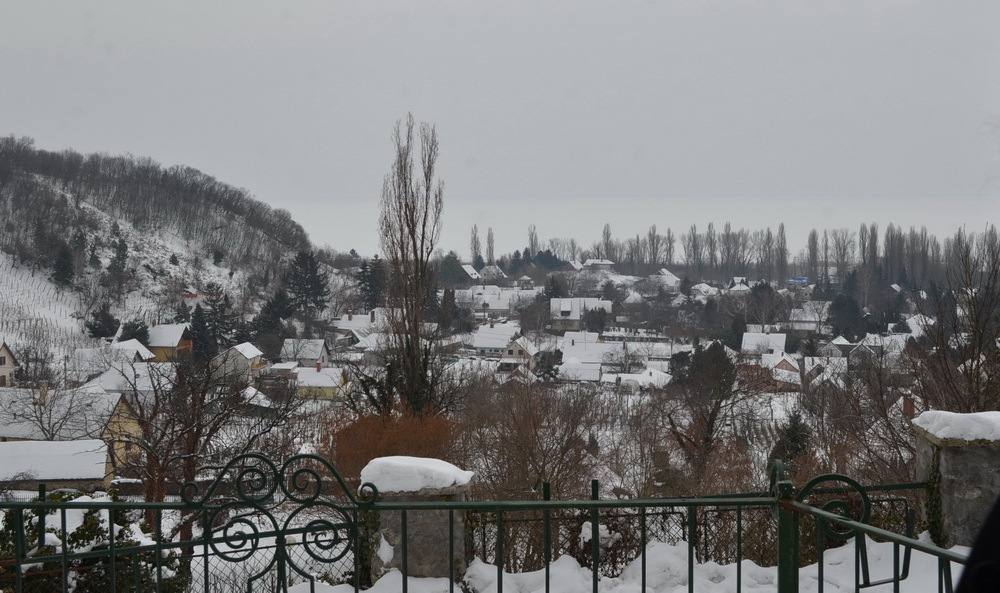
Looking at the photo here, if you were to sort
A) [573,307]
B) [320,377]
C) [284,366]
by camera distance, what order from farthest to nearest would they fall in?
[573,307] < [284,366] < [320,377]

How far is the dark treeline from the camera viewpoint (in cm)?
6550

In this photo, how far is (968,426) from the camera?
4.48 m

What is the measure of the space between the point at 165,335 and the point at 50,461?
3057 centimetres

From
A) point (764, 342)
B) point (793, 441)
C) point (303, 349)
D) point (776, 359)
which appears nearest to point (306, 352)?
point (303, 349)

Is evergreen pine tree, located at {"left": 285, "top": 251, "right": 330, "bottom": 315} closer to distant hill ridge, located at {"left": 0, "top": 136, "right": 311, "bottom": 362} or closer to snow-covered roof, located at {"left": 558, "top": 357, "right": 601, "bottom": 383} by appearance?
distant hill ridge, located at {"left": 0, "top": 136, "right": 311, "bottom": 362}

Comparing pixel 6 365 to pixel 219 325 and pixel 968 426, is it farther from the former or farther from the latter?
pixel 968 426

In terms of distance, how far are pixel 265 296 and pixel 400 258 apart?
52.4 meters

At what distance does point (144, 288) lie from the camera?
60812mm

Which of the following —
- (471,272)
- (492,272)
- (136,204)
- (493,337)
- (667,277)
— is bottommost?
(493,337)

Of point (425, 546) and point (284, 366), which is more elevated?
point (425, 546)

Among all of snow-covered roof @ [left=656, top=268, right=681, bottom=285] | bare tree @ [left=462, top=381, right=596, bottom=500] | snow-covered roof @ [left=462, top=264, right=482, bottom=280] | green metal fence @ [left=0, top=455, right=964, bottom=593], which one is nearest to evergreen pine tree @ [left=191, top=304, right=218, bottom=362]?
bare tree @ [left=462, top=381, right=596, bottom=500]

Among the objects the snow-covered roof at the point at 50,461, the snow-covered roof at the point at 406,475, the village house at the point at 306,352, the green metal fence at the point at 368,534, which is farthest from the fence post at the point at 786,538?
the village house at the point at 306,352

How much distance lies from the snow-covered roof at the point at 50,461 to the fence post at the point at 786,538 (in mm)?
18940

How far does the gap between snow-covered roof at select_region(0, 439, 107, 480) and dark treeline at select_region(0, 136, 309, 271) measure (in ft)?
161
